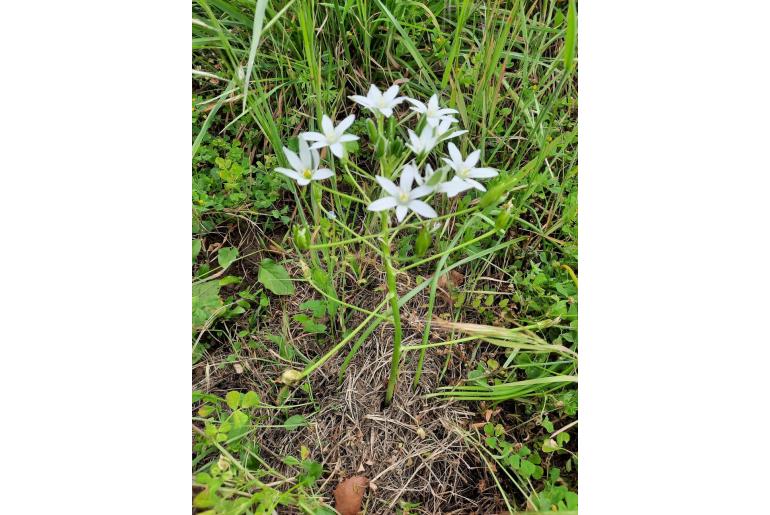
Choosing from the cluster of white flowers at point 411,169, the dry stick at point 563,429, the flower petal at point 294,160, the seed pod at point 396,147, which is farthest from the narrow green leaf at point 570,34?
the dry stick at point 563,429

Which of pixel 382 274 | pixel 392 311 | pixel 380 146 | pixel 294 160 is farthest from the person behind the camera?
pixel 382 274

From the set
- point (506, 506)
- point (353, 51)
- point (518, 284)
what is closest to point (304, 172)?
point (353, 51)

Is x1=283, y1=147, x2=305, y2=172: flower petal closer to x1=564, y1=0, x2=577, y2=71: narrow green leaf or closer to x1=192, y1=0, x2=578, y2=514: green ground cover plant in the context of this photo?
x1=192, y1=0, x2=578, y2=514: green ground cover plant

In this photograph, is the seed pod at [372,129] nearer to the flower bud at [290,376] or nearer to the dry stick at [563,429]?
the flower bud at [290,376]

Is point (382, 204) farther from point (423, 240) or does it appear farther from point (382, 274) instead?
point (382, 274)

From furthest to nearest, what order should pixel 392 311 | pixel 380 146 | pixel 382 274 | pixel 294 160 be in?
pixel 382 274
pixel 392 311
pixel 294 160
pixel 380 146

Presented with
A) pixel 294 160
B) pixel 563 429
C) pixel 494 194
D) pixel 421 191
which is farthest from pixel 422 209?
pixel 563 429
